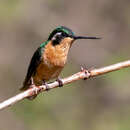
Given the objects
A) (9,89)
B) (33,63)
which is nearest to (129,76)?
Answer: (9,89)

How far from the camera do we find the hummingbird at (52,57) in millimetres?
7617

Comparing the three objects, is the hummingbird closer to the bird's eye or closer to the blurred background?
the bird's eye

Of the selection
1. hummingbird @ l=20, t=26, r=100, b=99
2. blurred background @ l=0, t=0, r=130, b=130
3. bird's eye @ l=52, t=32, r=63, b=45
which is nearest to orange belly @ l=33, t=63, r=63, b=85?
hummingbird @ l=20, t=26, r=100, b=99

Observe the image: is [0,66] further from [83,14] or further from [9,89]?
[83,14]

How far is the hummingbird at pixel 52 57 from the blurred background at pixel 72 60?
4.01 metres

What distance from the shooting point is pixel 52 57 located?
25.2 ft

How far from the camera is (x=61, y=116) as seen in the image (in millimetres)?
12414

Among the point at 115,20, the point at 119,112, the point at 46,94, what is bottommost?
the point at 119,112

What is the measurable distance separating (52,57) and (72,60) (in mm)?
6441

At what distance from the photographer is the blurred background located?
12133 mm

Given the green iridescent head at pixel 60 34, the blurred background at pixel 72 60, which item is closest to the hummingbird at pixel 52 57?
the green iridescent head at pixel 60 34

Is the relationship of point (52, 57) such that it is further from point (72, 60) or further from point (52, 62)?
point (72, 60)

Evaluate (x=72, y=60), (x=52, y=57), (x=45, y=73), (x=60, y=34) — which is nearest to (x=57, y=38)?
(x=60, y=34)

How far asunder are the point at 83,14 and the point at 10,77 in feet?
12.2
